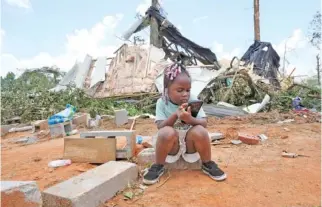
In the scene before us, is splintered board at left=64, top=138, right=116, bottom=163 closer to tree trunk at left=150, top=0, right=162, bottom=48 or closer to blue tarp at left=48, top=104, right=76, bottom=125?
blue tarp at left=48, top=104, right=76, bottom=125

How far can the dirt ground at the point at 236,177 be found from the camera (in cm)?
226

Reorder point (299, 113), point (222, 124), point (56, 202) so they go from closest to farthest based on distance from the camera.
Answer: point (56, 202) < point (222, 124) < point (299, 113)

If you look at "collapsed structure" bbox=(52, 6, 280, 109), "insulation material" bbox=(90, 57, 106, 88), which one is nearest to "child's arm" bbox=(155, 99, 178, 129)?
"collapsed structure" bbox=(52, 6, 280, 109)

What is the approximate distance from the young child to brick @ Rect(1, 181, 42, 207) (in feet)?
3.18

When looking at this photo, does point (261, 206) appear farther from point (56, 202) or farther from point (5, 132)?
point (5, 132)

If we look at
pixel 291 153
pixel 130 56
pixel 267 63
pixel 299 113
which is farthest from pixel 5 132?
pixel 267 63

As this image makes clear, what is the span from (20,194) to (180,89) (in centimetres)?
144

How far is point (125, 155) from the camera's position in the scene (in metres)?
3.33

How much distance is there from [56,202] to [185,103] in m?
1.24

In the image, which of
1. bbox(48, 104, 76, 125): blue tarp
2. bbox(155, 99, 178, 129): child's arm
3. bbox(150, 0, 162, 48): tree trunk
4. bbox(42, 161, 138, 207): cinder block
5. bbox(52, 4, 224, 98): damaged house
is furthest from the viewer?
bbox(150, 0, 162, 48): tree trunk

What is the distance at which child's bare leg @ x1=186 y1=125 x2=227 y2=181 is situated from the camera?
102 inches

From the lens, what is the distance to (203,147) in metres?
2.66

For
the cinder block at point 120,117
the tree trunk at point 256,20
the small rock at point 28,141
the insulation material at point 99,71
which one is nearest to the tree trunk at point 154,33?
the insulation material at point 99,71

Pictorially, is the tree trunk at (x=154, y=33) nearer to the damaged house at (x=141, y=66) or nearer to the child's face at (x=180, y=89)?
the damaged house at (x=141, y=66)
